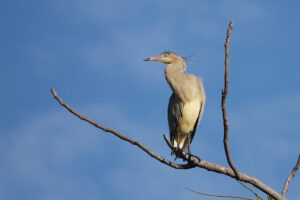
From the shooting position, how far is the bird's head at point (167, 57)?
22.3 ft

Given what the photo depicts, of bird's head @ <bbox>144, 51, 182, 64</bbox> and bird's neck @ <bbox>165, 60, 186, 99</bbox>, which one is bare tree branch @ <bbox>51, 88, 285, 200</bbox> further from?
bird's head @ <bbox>144, 51, 182, 64</bbox>

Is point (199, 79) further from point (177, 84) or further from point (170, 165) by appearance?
point (170, 165)

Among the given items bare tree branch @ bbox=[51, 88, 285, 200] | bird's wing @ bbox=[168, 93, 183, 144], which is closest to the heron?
bird's wing @ bbox=[168, 93, 183, 144]

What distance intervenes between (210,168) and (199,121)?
213cm

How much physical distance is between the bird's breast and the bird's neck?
10.5 inches

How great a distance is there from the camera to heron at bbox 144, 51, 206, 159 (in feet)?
20.1

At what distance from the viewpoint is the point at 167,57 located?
6.82 m

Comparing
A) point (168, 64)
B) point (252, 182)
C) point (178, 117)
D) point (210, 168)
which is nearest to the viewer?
point (252, 182)

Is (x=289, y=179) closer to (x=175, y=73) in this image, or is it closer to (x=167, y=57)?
(x=175, y=73)

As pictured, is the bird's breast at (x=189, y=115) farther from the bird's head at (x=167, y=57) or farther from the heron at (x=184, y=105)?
the bird's head at (x=167, y=57)

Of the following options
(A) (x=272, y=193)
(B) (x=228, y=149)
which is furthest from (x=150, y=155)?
(A) (x=272, y=193)

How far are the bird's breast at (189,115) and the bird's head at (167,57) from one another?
2.93 feet

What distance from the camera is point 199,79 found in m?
6.46

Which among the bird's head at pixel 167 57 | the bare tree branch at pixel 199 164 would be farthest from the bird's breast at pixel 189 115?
the bare tree branch at pixel 199 164
